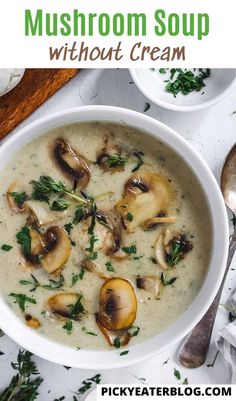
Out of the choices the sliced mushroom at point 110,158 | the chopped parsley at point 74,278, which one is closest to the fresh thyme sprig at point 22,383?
the chopped parsley at point 74,278

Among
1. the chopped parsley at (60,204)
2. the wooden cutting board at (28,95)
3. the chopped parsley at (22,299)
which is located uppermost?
the wooden cutting board at (28,95)

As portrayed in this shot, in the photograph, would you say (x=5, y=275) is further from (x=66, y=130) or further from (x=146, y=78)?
(x=146, y=78)

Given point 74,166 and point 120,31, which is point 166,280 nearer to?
point 74,166

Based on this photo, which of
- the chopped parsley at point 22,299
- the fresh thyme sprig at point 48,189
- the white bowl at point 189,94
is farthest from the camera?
the white bowl at point 189,94

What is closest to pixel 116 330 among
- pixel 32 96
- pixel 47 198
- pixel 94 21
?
pixel 47 198

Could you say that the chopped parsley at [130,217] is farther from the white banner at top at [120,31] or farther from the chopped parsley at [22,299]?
the white banner at top at [120,31]

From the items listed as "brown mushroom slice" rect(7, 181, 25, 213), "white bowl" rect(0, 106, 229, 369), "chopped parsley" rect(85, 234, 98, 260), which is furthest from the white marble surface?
"chopped parsley" rect(85, 234, 98, 260)
